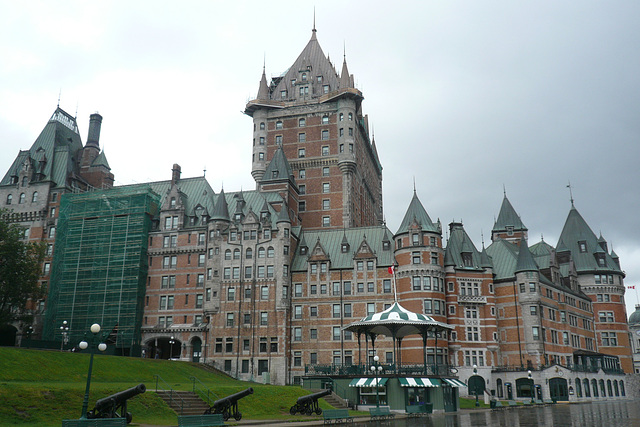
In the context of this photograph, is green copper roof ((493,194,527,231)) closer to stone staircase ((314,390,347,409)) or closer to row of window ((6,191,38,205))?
stone staircase ((314,390,347,409))

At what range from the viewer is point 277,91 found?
10700 centimetres

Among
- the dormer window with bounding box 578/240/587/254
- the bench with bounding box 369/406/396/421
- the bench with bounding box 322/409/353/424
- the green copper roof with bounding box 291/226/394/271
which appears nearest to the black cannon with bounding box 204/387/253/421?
the bench with bounding box 322/409/353/424

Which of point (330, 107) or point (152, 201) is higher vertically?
point (330, 107)

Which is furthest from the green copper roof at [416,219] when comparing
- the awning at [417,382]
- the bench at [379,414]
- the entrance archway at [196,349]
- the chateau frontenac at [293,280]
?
the bench at [379,414]

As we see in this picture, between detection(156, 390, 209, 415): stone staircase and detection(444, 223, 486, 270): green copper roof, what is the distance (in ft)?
149

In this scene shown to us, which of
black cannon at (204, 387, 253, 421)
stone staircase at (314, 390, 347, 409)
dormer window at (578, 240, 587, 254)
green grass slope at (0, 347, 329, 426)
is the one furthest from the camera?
dormer window at (578, 240, 587, 254)

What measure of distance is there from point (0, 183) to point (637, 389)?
111m

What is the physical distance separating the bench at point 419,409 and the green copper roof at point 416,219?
92.4 feet

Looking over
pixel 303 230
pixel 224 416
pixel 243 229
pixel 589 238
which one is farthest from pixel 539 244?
pixel 224 416

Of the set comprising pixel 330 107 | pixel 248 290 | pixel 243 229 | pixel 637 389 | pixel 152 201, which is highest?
pixel 330 107

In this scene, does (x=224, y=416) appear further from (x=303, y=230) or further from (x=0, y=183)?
(x=0, y=183)

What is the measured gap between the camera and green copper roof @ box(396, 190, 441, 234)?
75.4 meters

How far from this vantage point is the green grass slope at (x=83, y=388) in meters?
32.7

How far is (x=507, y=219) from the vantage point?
10438 centimetres
